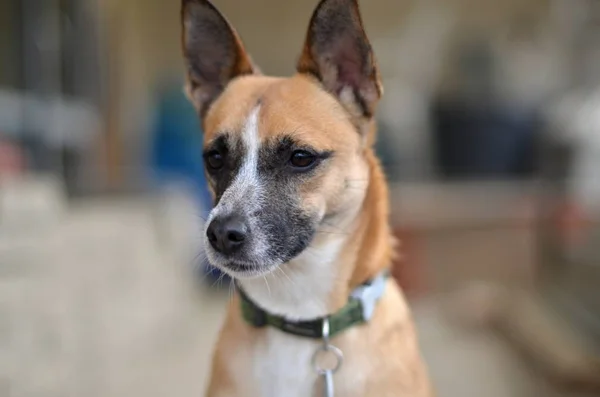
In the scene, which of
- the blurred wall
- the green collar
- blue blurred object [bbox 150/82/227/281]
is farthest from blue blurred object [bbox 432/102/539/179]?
the green collar

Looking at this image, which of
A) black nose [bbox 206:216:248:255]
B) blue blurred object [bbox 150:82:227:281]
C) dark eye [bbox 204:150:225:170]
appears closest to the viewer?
black nose [bbox 206:216:248:255]

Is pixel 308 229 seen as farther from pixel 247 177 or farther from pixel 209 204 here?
pixel 209 204

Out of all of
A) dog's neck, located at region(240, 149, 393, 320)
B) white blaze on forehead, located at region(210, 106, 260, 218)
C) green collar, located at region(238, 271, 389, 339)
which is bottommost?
green collar, located at region(238, 271, 389, 339)

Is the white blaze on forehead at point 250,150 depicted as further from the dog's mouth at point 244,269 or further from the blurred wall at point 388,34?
the blurred wall at point 388,34

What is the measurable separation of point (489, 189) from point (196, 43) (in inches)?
147

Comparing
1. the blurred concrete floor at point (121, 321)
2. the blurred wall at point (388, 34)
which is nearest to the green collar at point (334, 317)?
the blurred concrete floor at point (121, 321)

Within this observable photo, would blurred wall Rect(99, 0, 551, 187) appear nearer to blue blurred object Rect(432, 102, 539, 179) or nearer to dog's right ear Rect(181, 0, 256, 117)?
blue blurred object Rect(432, 102, 539, 179)

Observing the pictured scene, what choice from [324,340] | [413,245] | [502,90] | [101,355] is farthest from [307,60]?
[502,90]

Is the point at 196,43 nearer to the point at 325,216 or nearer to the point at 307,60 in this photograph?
the point at 307,60

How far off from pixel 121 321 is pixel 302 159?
1545 mm

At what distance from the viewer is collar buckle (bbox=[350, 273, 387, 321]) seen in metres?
1.04

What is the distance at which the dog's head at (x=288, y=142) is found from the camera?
0.98 metres

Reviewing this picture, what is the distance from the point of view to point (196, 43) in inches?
44.7

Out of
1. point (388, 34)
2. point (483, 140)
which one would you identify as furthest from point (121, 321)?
point (388, 34)
